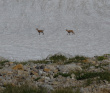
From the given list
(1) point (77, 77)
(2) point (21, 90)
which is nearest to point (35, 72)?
(1) point (77, 77)

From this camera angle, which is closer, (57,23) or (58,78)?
(58,78)

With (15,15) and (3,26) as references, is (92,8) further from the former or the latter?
(3,26)

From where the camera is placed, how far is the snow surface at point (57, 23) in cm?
3375

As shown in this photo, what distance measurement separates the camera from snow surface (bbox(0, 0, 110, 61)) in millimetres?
33750

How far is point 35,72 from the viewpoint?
8.43 metres

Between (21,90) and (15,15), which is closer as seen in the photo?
(21,90)

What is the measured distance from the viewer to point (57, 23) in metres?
43.4

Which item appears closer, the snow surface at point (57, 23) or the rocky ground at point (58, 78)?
the rocky ground at point (58, 78)

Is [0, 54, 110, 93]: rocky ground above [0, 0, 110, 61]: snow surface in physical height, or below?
below

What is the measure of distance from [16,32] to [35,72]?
32.5 metres

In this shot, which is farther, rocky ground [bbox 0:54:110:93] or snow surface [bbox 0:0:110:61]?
snow surface [bbox 0:0:110:61]

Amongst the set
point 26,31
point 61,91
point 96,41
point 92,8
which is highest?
point 92,8

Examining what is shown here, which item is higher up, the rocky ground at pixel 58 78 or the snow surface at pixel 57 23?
the snow surface at pixel 57 23

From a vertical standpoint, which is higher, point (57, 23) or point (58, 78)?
point (57, 23)
